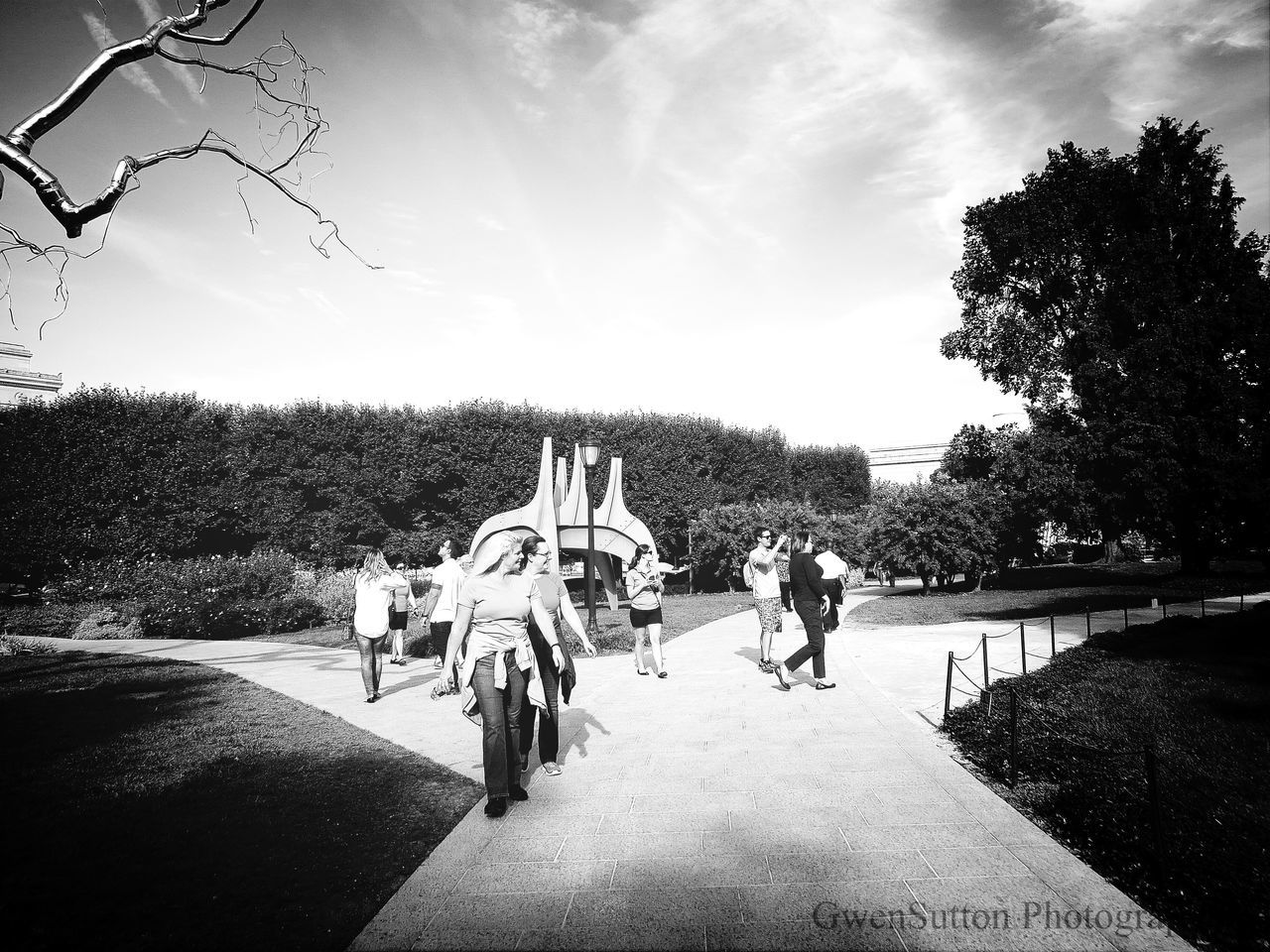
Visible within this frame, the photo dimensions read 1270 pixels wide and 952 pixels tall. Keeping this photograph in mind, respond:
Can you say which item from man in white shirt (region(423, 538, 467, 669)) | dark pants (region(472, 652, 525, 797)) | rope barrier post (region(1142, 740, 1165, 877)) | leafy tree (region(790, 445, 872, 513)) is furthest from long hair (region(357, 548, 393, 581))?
leafy tree (region(790, 445, 872, 513))

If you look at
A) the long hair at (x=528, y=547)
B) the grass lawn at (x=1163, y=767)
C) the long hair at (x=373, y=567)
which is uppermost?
the long hair at (x=528, y=547)

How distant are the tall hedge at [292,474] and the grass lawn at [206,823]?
513 inches

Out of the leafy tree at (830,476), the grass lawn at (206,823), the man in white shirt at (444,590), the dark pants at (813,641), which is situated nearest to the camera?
the grass lawn at (206,823)

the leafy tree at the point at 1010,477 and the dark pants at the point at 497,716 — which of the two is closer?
the dark pants at the point at 497,716

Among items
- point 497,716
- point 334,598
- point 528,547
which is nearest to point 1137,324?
point 528,547

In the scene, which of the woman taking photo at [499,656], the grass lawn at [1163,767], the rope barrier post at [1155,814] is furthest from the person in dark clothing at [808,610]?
the rope barrier post at [1155,814]

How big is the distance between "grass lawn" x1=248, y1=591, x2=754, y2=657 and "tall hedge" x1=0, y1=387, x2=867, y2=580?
5.29 metres

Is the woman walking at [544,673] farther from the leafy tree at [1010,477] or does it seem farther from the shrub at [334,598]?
the leafy tree at [1010,477]

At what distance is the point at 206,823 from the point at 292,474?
19145mm

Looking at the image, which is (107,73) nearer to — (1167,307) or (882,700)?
(882,700)

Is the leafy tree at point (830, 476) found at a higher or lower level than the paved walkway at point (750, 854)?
higher

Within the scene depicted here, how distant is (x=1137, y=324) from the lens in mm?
20891

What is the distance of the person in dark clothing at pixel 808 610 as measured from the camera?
336 inches

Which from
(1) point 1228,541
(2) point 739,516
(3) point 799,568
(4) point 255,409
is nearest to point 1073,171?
(1) point 1228,541
